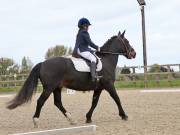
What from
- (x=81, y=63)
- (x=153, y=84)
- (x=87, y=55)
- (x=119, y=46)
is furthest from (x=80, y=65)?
(x=153, y=84)

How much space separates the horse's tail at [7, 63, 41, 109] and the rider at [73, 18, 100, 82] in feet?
3.31

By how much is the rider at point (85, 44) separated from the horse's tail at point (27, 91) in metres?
1.01

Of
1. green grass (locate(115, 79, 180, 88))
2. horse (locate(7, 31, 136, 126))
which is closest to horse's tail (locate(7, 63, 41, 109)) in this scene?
horse (locate(7, 31, 136, 126))

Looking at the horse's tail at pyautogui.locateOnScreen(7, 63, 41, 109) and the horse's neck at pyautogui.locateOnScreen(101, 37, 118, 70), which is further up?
the horse's neck at pyautogui.locateOnScreen(101, 37, 118, 70)

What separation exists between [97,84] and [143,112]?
7.12 feet

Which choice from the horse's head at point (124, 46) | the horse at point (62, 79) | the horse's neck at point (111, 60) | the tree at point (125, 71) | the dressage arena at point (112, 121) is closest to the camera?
the dressage arena at point (112, 121)

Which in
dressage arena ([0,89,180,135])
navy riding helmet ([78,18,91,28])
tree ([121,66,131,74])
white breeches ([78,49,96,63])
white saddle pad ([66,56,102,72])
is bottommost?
dressage arena ([0,89,180,135])

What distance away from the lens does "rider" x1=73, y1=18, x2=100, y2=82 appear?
1053 centimetres

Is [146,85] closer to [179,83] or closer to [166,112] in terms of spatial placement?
[179,83]

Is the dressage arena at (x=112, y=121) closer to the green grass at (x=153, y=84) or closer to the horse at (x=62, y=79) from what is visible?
the horse at (x=62, y=79)

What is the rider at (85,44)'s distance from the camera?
10531 mm

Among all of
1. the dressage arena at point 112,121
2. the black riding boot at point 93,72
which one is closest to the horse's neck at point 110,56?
the black riding boot at point 93,72

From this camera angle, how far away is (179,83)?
1078 inches

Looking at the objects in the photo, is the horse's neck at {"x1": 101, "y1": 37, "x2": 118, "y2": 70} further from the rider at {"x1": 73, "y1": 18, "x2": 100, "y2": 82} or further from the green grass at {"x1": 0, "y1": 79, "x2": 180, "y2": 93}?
the green grass at {"x1": 0, "y1": 79, "x2": 180, "y2": 93}
